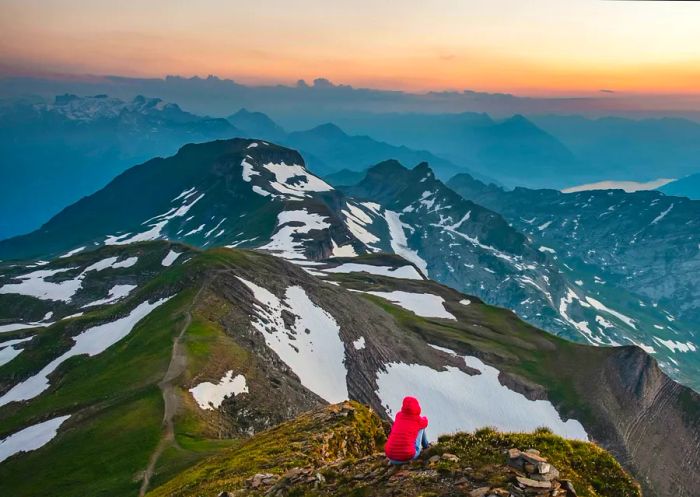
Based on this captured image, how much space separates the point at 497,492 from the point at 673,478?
119141mm

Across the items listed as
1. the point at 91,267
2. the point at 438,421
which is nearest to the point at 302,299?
the point at 438,421

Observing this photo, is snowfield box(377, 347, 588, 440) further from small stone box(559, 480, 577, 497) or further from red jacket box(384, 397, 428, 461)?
small stone box(559, 480, 577, 497)

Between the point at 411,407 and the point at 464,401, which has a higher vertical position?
the point at 411,407

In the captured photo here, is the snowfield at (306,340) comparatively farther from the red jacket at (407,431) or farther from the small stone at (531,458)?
the small stone at (531,458)

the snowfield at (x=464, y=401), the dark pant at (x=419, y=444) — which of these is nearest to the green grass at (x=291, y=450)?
the dark pant at (x=419, y=444)

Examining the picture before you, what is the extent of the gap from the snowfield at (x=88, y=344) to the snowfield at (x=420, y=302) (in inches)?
3025

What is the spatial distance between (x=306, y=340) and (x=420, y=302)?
68528 millimetres

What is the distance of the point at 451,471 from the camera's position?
15.6 metres

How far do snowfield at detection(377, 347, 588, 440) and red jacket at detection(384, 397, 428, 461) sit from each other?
74.9 meters

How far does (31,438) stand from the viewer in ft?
174

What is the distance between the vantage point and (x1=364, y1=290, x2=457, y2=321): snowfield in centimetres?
14561

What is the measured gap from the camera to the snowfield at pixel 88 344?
73625 millimetres

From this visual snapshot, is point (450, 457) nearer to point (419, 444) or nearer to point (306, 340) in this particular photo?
point (419, 444)

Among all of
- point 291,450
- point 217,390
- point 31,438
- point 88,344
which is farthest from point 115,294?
point 291,450
